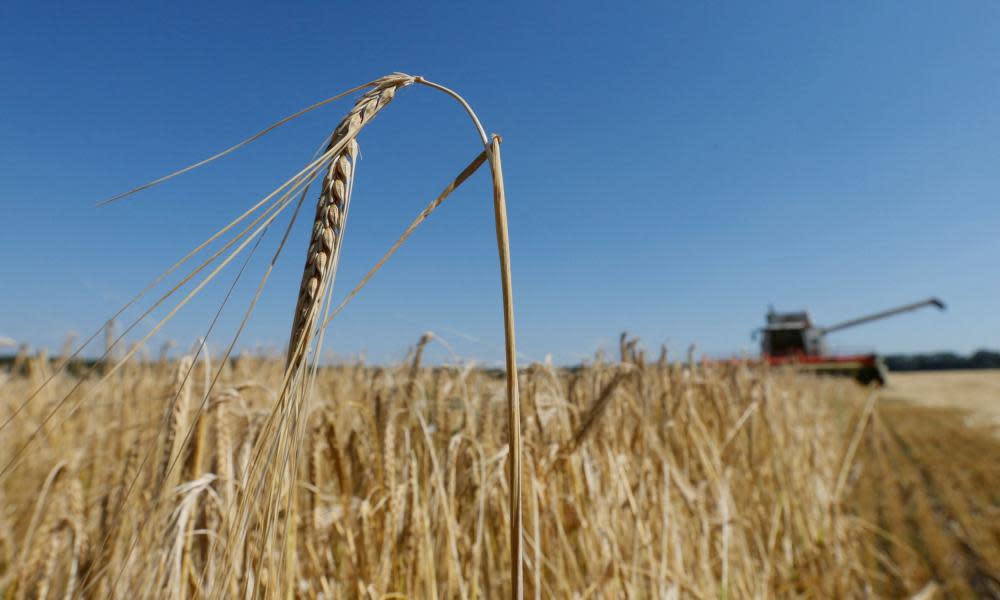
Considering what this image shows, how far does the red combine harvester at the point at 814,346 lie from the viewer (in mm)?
11664

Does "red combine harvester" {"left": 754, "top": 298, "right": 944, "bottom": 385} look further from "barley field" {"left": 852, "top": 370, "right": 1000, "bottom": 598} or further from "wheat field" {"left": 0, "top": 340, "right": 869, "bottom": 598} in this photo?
"wheat field" {"left": 0, "top": 340, "right": 869, "bottom": 598}

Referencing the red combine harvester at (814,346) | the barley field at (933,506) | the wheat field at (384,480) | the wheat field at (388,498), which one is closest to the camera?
the wheat field at (384,480)

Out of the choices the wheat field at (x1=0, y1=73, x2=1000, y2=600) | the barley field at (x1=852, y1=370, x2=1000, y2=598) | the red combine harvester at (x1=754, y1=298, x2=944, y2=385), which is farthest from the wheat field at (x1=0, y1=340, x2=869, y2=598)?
the red combine harvester at (x1=754, y1=298, x2=944, y2=385)

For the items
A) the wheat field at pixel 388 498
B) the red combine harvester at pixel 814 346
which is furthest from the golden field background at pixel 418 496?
the red combine harvester at pixel 814 346

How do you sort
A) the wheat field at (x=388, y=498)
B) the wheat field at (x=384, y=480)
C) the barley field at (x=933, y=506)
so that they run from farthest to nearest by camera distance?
1. the barley field at (x=933, y=506)
2. the wheat field at (x=388, y=498)
3. the wheat field at (x=384, y=480)

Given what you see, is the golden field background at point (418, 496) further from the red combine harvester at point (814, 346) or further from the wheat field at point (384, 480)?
the red combine harvester at point (814, 346)

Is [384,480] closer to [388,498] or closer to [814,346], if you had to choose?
[388,498]

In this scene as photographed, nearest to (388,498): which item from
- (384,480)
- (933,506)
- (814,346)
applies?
(384,480)

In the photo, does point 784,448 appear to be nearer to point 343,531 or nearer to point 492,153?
point 343,531

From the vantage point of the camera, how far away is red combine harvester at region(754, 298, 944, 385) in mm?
11664

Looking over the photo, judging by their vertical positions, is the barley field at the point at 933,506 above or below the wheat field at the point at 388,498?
below

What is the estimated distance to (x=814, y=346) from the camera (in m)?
16.6

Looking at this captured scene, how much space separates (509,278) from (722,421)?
2.47 meters

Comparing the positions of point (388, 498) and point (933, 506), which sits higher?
point (388, 498)
